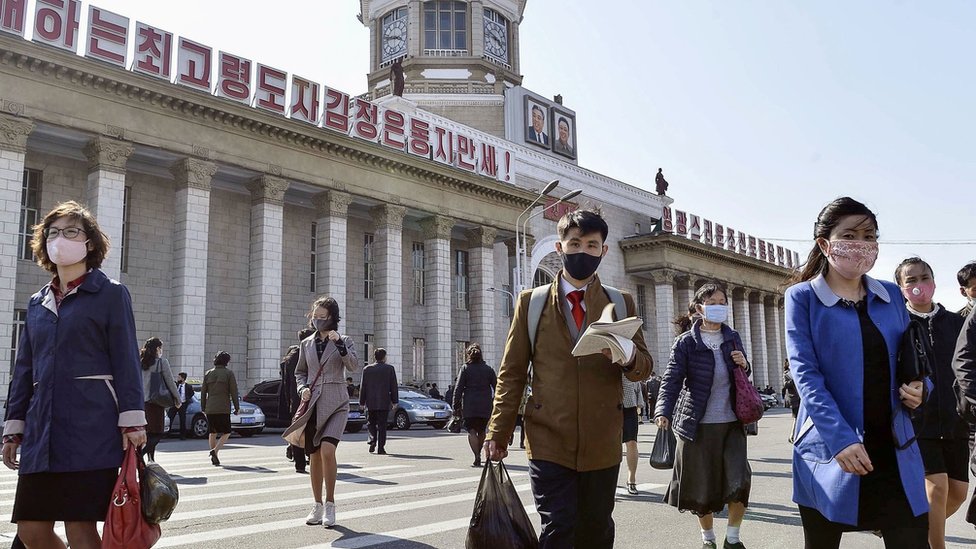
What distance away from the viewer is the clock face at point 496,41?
5628cm

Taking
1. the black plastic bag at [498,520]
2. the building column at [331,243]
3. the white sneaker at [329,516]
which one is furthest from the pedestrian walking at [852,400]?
the building column at [331,243]

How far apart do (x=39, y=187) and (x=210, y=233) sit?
245 inches

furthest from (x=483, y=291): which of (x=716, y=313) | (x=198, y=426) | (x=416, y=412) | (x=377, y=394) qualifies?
(x=716, y=313)

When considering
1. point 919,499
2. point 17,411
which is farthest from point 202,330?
point 919,499

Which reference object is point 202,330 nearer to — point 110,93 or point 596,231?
point 110,93

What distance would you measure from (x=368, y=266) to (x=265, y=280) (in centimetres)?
774

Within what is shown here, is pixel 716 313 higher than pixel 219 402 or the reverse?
higher

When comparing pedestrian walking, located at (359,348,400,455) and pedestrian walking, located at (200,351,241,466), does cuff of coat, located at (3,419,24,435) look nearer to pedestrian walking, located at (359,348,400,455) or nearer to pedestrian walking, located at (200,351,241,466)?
pedestrian walking, located at (200,351,241,466)

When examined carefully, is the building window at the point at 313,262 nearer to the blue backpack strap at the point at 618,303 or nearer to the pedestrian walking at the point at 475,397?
the pedestrian walking at the point at 475,397

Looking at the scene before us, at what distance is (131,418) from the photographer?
12.6 ft

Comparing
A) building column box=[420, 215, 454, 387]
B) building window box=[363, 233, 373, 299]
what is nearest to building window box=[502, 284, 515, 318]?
building column box=[420, 215, 454, 387]

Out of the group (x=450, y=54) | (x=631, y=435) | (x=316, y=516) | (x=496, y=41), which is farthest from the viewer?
(x=496, y=41)

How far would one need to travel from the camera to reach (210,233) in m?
30.4

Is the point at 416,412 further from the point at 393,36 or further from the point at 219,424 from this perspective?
the point at 393,36
